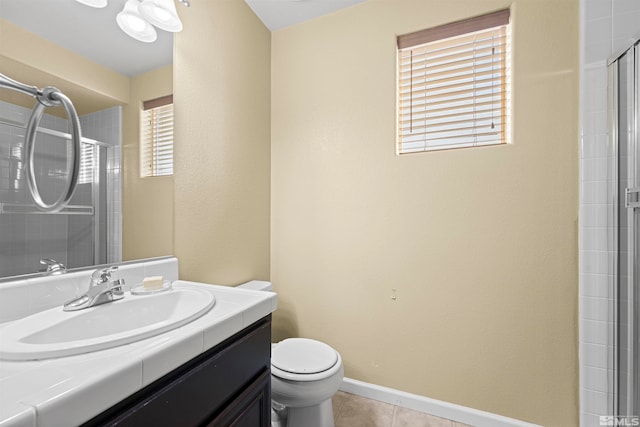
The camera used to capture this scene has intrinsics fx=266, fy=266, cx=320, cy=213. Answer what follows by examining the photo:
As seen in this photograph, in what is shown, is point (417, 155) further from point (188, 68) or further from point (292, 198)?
point (188, 68)

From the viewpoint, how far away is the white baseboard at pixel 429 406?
4.52ft

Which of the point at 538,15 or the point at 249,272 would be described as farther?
the point at 249,272

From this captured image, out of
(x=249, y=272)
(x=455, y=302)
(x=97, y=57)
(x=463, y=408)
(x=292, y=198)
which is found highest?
(x=97, y=57)

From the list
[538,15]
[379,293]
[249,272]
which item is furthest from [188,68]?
[538,15]

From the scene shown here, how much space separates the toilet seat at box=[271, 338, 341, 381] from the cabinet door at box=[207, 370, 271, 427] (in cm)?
25

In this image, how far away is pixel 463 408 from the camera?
4.71 feet

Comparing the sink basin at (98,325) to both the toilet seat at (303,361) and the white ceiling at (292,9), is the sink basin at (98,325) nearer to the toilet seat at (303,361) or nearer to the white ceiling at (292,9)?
the toilet seat at (303,361)

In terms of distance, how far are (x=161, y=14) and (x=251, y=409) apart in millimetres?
1513

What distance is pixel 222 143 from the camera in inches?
59.2

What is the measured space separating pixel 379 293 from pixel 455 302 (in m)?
0.41

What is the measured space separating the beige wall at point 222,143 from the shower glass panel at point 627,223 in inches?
72.4

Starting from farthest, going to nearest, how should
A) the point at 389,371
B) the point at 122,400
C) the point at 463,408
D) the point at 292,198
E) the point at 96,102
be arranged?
the point at 292,198 → the point at 389,371 → the point at 463,408 → the point at 96,102 → the point at 122,400

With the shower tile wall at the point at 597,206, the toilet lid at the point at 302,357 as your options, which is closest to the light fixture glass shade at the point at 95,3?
the toilet lid at the point at 302,357

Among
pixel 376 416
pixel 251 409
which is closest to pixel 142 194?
pixel 251 409
